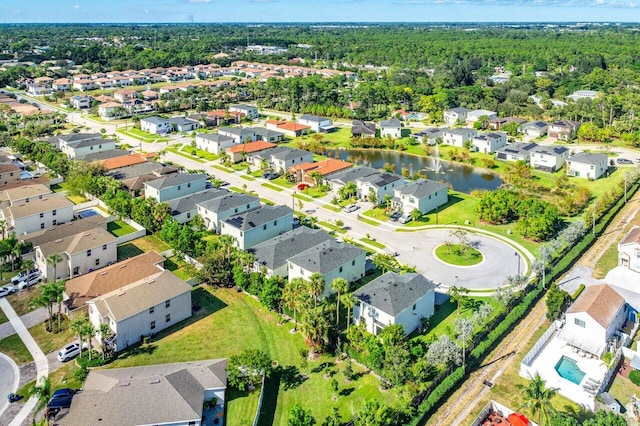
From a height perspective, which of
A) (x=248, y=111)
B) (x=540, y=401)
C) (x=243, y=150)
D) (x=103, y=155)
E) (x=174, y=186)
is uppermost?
(x=248, y=111)

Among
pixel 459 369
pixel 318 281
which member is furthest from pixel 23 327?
pixel 459 369

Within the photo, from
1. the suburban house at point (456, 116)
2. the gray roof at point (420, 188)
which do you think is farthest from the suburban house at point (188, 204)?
the suburban house at point (456, 116)

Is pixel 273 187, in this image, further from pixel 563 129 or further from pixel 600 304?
pixel 563 129

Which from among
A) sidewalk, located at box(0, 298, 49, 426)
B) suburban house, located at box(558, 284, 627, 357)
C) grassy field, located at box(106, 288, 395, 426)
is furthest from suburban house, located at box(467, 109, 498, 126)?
sidewalk, located at box(0, 298, 49, 426)

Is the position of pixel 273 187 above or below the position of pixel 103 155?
below

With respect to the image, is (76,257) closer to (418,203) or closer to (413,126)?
(418,203)

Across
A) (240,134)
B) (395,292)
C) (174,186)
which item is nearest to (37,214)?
(174,186)

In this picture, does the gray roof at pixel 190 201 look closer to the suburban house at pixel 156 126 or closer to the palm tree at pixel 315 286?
the palm tree at pixel 315 286
